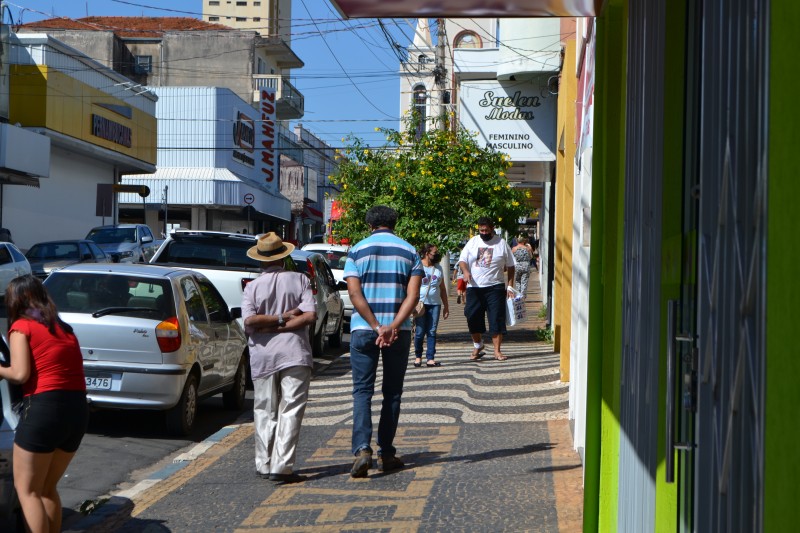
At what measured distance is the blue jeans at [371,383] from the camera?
741 centimetres

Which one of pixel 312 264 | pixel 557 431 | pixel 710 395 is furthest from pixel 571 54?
pixel 710 395

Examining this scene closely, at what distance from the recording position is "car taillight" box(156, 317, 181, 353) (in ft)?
31.2

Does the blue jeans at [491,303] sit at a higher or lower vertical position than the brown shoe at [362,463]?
higher

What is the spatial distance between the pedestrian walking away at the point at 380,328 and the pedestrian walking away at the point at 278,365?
0.35 metres

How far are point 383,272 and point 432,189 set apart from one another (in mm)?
9247

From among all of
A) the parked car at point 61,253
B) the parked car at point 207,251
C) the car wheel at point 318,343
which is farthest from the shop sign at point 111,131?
the parked car at point 207,251

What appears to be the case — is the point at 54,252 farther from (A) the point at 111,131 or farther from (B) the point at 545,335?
(A) the point at 111,131

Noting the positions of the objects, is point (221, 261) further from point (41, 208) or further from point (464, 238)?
point (41, 208)

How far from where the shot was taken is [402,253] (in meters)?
7.62

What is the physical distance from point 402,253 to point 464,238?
922cm

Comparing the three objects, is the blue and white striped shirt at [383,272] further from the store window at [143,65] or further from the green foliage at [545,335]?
the store window at [143,65]

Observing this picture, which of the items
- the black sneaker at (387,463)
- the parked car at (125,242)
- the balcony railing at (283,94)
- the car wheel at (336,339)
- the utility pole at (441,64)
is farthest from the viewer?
the balcony railing at (283,94)

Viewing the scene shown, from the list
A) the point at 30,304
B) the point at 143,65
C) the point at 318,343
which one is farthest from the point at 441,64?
the point at 143,65

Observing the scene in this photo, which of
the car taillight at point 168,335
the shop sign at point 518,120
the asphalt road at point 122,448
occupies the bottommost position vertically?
the asphalt road at point 122,448
